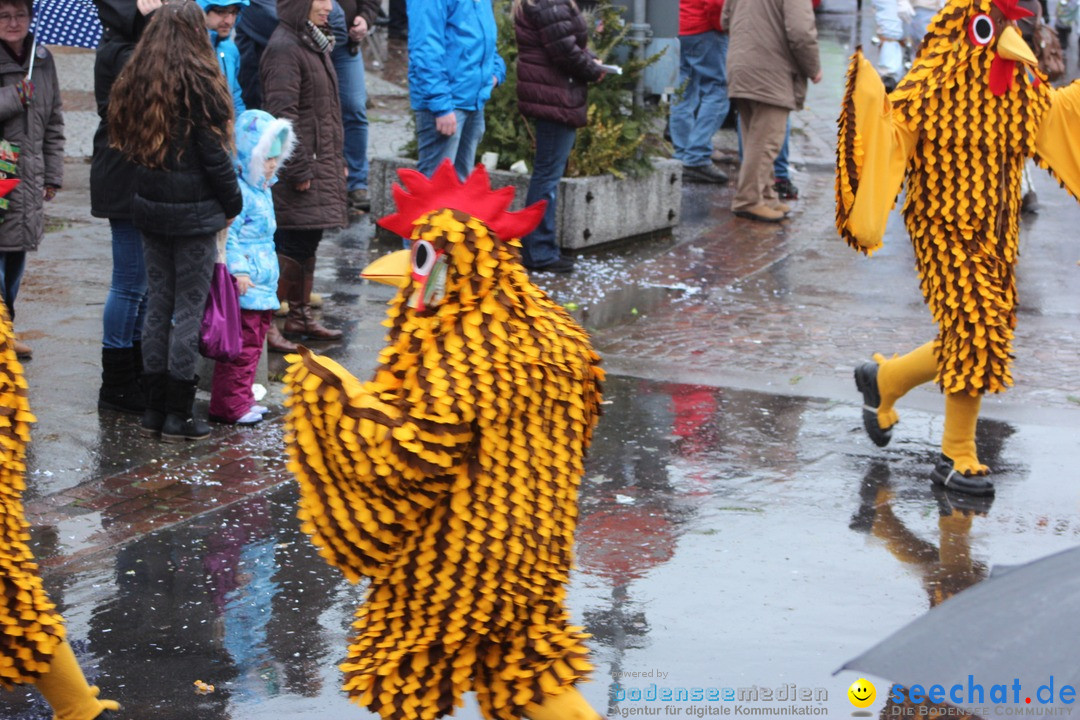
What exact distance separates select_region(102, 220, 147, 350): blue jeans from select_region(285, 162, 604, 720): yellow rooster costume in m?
3.30

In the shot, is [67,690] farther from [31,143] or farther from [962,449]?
[962,449]

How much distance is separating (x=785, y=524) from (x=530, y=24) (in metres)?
4.44

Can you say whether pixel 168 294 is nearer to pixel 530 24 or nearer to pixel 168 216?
pixel 168 216

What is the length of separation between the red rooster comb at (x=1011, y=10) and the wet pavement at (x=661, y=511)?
1.93 m

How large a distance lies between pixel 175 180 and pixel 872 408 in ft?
10.3

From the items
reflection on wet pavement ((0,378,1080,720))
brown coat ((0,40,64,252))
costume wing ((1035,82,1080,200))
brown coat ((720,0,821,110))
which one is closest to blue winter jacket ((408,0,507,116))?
brown coat ((0,40,64,252))

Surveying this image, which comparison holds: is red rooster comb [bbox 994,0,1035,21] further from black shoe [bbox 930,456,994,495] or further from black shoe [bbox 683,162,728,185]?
black shoe [bbox 683,162,728,185]

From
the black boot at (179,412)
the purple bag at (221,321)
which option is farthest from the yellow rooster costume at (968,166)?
the black boot at (179,412)

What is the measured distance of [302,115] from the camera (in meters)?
7.62

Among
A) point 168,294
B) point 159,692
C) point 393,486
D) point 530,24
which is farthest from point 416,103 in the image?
point 393,486

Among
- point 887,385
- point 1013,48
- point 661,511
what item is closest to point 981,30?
point 1013,48

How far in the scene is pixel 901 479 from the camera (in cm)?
637

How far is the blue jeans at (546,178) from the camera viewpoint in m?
9.48

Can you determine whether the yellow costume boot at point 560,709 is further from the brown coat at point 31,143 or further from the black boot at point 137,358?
the brown coat at point 31,143
